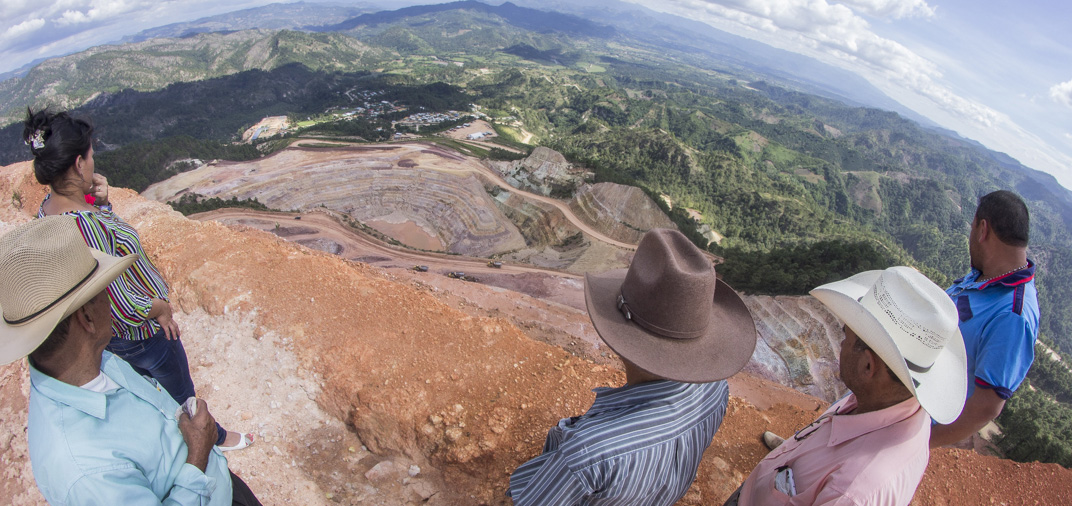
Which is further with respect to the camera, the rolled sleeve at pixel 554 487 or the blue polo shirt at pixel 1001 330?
the blue polo shirt at pixel 1001 330

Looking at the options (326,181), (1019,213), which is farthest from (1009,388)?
(326,181)

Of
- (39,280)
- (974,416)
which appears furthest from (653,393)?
(974,416)

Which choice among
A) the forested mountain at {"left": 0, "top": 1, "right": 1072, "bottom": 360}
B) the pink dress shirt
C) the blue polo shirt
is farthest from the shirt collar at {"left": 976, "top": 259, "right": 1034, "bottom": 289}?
the forested mountain at {"left": 0, "top": 1, "right": 1072, "bottom": 360}

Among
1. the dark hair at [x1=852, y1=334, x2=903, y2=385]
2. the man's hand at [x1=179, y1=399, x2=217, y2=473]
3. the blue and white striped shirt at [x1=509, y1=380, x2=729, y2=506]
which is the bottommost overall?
the man's hand at [x1=179, y1=399, x2=217, y2=473]

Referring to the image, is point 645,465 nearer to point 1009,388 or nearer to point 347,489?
point 1009,388

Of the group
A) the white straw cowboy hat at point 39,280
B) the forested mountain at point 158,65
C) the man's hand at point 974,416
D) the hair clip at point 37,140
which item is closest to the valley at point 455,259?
the hair clip at point 37,140

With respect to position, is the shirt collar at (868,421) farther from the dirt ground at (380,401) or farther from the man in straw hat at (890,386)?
the dirt ground at (380,401)

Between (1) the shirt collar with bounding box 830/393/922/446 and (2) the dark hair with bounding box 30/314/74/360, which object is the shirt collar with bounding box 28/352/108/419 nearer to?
(2) the dark hair with bounding box 30/314/74/360
